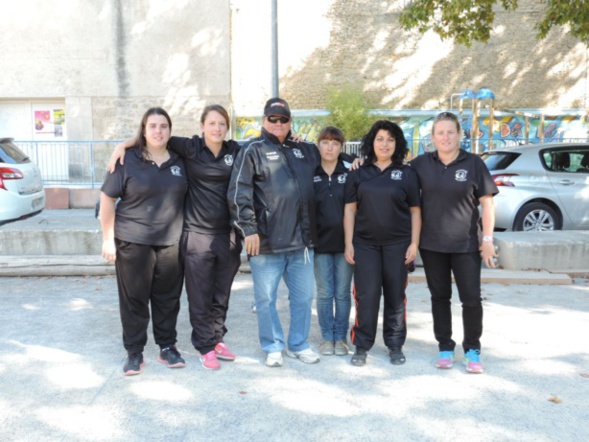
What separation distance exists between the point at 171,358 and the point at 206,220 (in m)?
1.08

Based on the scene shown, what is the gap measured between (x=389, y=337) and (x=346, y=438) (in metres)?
1.34

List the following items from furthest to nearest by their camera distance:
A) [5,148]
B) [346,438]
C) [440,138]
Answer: [5,148]
[440,138]
[346,438]

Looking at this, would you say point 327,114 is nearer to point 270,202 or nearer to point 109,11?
point 109,11

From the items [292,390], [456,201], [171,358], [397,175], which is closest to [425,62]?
[397,175]

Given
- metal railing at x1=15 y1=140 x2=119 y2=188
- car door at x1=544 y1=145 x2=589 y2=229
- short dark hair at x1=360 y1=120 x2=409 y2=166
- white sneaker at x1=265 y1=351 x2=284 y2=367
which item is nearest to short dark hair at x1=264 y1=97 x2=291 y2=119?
short dark hair at x1=360 y1=120 x2=409 y2=166

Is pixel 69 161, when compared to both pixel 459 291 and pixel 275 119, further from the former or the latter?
pixel 459 291

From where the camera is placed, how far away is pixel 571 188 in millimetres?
9266

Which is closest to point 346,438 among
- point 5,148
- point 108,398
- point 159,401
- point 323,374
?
A: point 323,374

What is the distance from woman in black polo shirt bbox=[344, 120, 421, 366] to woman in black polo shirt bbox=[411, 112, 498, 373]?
13cm

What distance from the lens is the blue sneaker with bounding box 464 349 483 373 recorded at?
4.28 metres

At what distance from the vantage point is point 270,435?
3398 mm

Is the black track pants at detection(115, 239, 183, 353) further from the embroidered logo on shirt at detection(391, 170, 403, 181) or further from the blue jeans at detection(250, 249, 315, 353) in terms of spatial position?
the embroidered logo on shirt at detection(391, 170, 403, 181)

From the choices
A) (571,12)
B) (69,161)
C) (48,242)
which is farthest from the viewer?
(69,161)

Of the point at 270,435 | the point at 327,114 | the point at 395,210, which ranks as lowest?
the point at 270,435
